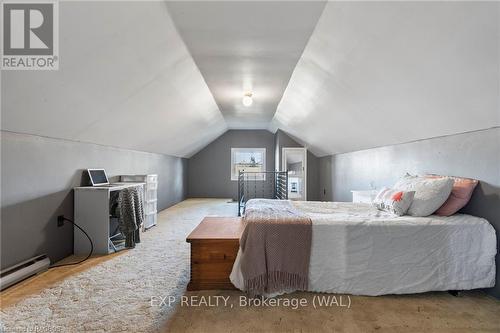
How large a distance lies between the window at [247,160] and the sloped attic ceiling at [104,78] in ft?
15.3

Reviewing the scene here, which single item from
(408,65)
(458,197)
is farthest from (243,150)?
(458,197)

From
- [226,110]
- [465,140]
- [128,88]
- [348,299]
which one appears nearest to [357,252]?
[348,299]

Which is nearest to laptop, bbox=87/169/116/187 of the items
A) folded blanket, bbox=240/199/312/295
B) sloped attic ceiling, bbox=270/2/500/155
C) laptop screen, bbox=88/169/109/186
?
laptop screen, bbox=88/169/109/186

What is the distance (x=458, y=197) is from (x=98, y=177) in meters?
4.15

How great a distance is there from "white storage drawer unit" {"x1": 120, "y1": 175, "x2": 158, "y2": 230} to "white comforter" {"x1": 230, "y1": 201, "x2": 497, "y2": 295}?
313 centimetres

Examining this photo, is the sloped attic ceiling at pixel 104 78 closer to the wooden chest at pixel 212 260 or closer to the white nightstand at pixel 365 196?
the wooden chest at pixel 212 260

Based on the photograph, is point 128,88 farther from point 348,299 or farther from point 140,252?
point 348,299

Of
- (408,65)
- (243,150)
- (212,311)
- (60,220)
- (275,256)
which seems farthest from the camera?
(243,150)

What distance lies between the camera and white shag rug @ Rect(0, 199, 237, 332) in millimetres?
1586

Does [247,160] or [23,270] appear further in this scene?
[247,160]

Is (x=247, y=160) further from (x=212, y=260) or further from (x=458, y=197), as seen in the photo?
(x=458, y=197)

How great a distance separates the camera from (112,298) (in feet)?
6.24

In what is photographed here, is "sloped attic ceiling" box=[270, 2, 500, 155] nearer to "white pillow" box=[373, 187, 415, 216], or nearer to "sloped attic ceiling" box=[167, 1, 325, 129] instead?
"sloped attic ceiling" box=[167, 1, 325, 129]

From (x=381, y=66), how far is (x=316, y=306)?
217 cm
